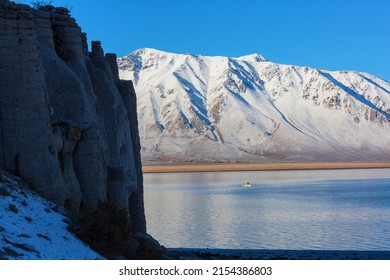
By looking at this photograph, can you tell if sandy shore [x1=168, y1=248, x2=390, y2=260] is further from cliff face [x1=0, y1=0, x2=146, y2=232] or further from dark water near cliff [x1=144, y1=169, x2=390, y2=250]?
cliff face [x1=0, y1=0, x2=146, y2=232]

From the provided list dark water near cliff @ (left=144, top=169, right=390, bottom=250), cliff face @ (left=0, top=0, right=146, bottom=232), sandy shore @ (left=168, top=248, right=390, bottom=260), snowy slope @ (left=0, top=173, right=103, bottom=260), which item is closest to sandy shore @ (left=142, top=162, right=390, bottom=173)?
dark water near cliff @ (left=144, top=169, right=390, bottom=250)

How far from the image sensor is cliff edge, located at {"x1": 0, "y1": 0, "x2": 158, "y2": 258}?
46.7 feet

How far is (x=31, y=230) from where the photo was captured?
1182 cm

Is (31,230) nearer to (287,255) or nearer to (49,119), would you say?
(49,119)

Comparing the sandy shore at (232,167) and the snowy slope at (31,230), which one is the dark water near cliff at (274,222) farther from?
the sandy shore at (232,167)

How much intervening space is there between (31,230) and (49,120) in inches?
136

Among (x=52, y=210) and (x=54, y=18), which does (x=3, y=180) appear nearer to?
(x=52, y=210)

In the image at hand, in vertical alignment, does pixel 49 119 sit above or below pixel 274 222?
above

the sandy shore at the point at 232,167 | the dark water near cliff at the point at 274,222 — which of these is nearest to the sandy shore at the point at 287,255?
the dark water near cliff at the point at 274,222

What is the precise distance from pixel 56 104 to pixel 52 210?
4.48 m

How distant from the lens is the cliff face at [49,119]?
14.2 m

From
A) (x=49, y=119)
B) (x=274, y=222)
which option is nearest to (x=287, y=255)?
(x=49, y=119)

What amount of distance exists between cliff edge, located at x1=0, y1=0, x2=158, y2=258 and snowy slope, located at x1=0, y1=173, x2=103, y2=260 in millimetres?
898
